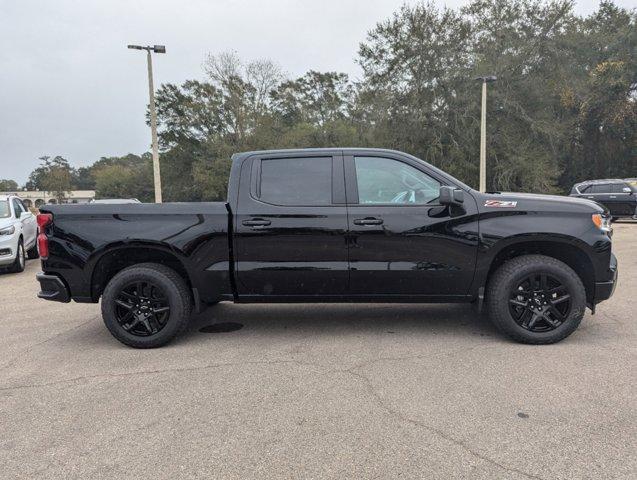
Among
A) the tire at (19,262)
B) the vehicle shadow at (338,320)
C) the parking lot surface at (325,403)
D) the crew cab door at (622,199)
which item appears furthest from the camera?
the crew cab door at (622,199)

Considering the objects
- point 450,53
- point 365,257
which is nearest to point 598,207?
point 365,257

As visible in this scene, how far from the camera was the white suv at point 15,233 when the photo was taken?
9.59 meters

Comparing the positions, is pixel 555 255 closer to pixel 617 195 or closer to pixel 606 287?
pixel 606 287

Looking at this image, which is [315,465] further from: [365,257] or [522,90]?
[522,90]

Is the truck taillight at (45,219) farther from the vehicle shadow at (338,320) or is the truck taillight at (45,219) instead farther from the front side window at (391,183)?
the front side window at (391,183)

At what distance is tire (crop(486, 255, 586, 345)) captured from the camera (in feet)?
14.4

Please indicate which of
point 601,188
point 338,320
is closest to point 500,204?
point 338,320

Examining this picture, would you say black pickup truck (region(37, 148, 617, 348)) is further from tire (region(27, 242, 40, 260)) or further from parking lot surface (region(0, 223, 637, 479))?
tire (region(27, 242, 40, 260))

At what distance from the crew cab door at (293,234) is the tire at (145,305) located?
631 mm

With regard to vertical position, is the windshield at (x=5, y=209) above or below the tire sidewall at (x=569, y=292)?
above

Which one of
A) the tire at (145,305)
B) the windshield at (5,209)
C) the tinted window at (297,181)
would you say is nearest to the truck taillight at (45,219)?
the tire at (145,305)

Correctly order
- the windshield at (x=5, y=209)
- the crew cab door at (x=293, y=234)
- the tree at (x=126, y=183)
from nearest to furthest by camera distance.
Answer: the crew cab door at (x=293, y=234), the windshield at (x=5, y=209), the tree at (x=126, y=183)

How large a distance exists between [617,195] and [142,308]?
694 inches

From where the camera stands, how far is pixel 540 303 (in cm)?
446
